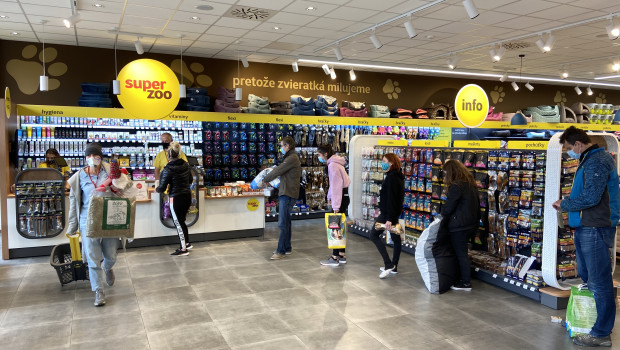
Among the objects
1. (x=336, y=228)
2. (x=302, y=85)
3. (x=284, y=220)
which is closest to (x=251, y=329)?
(x=336, y=228)

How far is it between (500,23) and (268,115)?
5.09m

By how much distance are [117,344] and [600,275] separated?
4.17 m

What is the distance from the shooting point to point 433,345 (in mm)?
3783

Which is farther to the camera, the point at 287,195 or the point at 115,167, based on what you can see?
the point at 287,195

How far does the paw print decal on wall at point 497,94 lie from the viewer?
14.2 metres

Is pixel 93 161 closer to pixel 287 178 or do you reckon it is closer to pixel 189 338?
pixel 189 338

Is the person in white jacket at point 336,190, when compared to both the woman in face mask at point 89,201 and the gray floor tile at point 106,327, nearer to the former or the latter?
the gray floor tile at point 106,327

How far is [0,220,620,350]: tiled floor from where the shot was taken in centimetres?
386

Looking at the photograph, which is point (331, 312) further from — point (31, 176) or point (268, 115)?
point (268, 115)

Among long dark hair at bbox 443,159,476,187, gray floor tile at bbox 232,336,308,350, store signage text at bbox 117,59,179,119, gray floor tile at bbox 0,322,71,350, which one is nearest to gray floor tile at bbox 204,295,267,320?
gray floor tile at bbox 232,336,308,350

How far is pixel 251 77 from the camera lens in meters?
11.0

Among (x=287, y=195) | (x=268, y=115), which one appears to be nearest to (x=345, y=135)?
(x=268, y=115)

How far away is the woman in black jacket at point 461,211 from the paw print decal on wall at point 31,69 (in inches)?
326

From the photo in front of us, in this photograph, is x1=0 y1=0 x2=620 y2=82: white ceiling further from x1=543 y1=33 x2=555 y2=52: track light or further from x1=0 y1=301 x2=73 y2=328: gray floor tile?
x1=0 y1=301 x2=73 y2=328: gray floor tile
